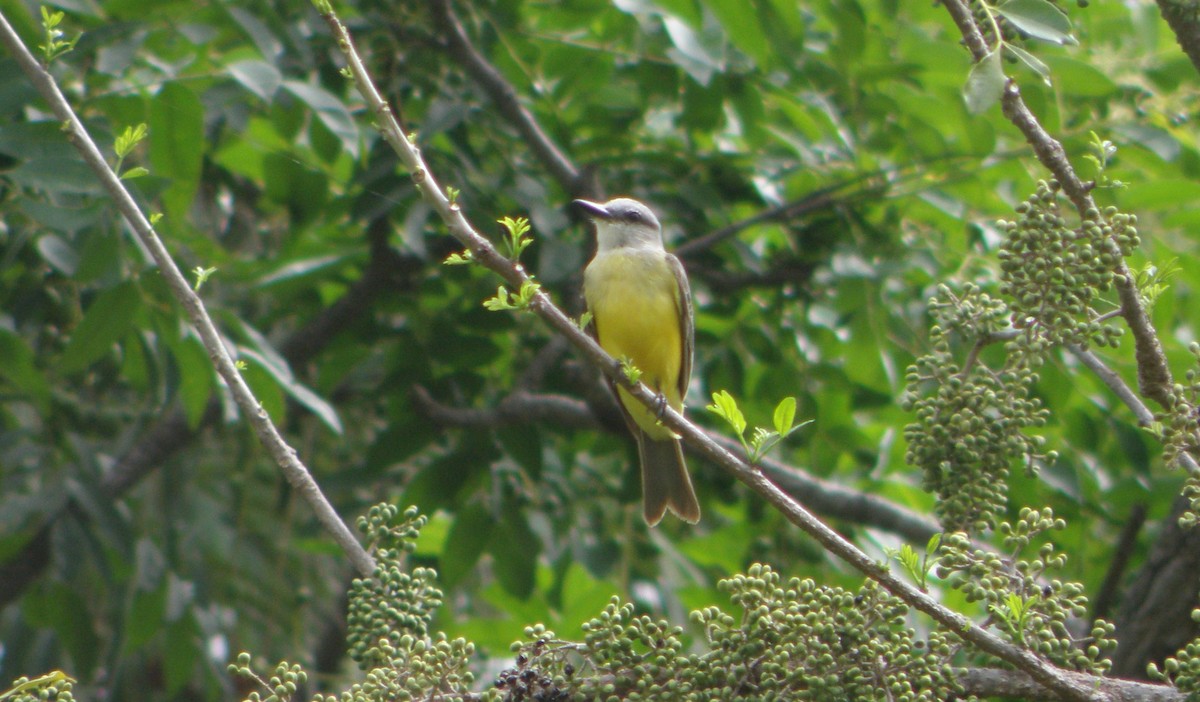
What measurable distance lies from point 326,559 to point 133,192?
4.09 meters

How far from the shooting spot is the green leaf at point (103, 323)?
4.20 metres

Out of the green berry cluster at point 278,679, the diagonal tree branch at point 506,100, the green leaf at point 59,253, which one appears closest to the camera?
the green berry cluster at point 278,679

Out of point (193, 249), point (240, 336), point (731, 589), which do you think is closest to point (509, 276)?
point (731, 589)

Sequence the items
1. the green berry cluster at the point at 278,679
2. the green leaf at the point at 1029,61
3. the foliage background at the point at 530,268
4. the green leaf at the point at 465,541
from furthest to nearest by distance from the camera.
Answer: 1. the green leaf at the point at 465,541
2. the foliage background at the point at 530,268
3. the green leaf at the point at 1029,61
4. the green berry cluster at the point at 278,679

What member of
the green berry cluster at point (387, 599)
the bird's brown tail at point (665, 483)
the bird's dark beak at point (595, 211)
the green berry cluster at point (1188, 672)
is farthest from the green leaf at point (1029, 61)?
the bird's brown tail at point (665, 483)

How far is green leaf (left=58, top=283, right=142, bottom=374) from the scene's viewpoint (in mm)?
4203

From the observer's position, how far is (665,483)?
4930mm

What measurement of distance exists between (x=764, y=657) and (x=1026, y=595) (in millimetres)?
506

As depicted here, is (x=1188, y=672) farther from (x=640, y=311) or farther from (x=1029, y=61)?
(x=640, y=311)

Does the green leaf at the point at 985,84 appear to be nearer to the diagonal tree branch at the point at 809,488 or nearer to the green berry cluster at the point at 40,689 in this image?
the green berry cluster at the point at 40,689

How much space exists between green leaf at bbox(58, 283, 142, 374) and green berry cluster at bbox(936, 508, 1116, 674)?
285cm

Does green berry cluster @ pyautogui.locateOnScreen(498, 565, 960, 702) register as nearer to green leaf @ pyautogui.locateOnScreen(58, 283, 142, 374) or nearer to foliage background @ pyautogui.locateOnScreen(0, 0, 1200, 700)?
foliage background @ pyautogui.locateOnScreen(0, 0, 1200, 700)

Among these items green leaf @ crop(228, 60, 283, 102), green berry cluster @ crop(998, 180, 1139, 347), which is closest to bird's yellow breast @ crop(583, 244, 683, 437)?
green leaf @ crop(228, 60, 283, 102)

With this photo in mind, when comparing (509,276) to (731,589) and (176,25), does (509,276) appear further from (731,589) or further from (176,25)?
(176,25)
